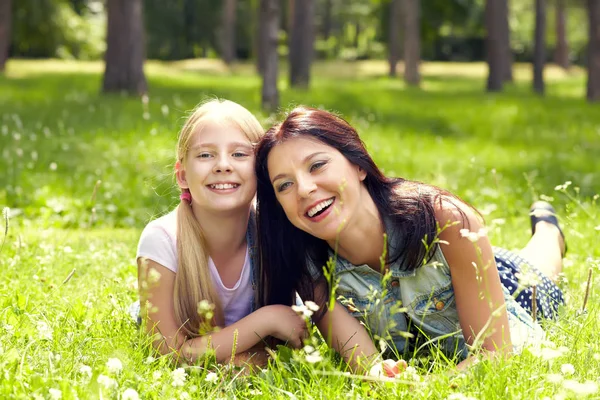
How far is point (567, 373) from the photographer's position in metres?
2.67

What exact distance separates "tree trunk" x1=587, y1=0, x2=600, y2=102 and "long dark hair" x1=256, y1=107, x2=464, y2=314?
13.9 meters

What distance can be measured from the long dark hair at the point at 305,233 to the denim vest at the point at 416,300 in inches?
2.1

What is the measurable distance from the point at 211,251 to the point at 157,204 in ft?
10.8

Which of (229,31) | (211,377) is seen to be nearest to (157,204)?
(211,377)

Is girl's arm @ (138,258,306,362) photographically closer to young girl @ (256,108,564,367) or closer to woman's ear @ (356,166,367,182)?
young girl @ (256,108,564,367)

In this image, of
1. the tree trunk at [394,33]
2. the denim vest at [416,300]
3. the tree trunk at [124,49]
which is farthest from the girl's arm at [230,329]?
the tree trunk at [394,33]

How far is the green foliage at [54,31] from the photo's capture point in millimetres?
31891

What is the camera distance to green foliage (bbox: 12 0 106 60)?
31.9 metres

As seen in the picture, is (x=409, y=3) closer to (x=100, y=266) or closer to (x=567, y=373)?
(x=100, y=266)

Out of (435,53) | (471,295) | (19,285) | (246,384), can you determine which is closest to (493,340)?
(471,295)

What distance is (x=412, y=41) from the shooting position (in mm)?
24141

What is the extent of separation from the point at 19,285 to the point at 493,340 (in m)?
2.34

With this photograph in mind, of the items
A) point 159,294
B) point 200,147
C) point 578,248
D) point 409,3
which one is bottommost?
point 578,248

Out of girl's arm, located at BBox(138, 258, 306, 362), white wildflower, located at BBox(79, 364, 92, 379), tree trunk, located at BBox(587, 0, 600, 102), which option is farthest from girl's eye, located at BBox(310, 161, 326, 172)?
tree trunk, located at BBox(587, 0, 600, 102)
